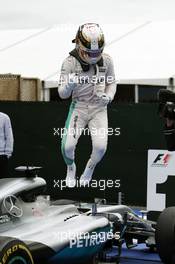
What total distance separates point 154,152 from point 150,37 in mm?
5152

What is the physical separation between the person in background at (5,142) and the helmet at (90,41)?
1.80 meters

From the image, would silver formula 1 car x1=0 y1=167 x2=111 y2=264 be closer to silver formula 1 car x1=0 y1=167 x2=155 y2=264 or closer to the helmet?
silver formula 1 car x1=0 y1=167 x2=155 y2=264

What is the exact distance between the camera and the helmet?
796 centimetres

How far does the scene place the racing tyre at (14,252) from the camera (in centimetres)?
522

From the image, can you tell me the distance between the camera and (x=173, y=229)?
6.24 metres

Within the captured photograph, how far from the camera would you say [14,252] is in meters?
5.32

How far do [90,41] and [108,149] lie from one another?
1.95 metres

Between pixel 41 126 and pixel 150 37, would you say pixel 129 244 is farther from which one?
pixel 150 37

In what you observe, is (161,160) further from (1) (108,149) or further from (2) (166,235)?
(2) (166,235)

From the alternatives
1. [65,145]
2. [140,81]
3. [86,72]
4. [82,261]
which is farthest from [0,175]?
[140,81]

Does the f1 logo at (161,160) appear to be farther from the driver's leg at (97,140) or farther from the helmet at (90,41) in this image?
the helmet at (90,41)

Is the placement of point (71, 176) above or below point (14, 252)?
above

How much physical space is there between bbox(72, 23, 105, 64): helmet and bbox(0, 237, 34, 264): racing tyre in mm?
3185

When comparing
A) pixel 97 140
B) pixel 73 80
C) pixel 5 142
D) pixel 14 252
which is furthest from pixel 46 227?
pixel 5 142
